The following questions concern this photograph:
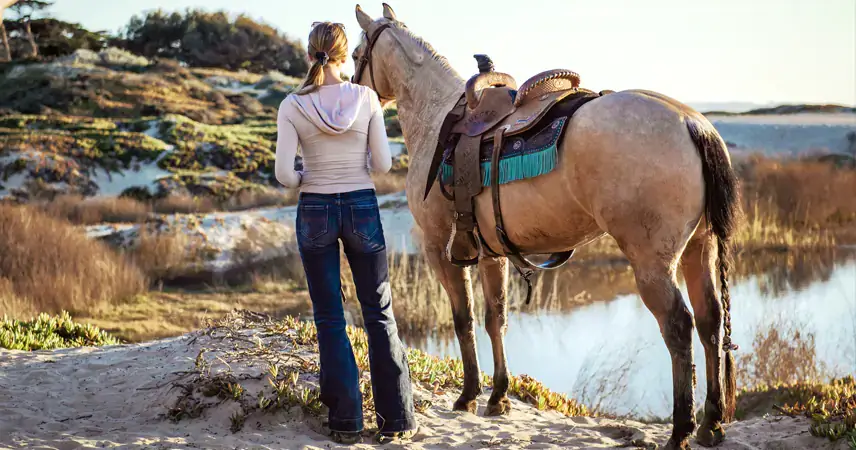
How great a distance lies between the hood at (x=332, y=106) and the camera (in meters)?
3.93

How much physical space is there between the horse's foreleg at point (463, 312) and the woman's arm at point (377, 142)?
2.61 ft

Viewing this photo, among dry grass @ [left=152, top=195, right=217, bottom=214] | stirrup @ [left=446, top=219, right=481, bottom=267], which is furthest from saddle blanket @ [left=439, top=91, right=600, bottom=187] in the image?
dry grass @ [left=152, top=195, right=217, bottom=214]

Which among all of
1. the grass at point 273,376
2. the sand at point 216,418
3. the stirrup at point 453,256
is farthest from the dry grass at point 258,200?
the stirrup at point 453,256

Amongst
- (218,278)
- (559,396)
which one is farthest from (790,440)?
(218,278)

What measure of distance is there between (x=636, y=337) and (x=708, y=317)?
5506 millimetres

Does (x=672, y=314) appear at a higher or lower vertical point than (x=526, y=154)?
lower

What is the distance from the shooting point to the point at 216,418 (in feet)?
14.5

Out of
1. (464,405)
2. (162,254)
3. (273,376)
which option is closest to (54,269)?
(162,254)

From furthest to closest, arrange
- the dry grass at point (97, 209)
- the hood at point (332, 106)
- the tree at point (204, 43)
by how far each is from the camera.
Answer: the tree at point (204, 43)
the dry grass at point (97, 209)
the hood at point (332, 106)

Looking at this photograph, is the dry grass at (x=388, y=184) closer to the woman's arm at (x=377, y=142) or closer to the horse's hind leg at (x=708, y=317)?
the woman's arm at (x=377, y=142)

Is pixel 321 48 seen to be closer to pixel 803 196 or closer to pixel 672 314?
pixel 672 314

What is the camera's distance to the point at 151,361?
544 cm

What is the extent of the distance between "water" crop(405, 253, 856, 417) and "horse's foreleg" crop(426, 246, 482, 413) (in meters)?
2.42

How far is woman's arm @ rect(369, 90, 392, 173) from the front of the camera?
412 centimetres
